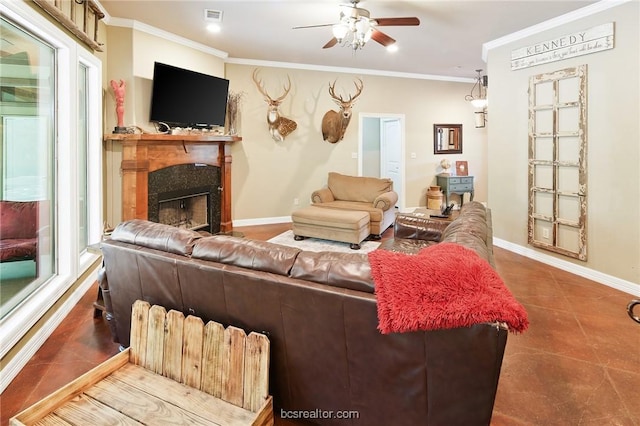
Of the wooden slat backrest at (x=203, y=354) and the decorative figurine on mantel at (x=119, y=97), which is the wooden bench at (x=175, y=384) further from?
the decorative figurine on mantel at (x=119, y=97)

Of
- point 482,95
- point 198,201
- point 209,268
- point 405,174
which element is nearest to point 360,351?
point 209,268

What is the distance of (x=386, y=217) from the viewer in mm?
5562

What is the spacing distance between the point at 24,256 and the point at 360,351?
286 cm

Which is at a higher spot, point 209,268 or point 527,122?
point 527,122

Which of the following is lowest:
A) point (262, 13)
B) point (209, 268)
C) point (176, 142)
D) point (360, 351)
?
point (360, 351)

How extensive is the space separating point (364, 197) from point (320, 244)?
4.27ft

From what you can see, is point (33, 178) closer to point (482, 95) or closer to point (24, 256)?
point (24, 256)

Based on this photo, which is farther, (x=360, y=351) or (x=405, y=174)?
(x=405, y=174)

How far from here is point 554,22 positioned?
406 centimetres

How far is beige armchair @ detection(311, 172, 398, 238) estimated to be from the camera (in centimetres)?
532

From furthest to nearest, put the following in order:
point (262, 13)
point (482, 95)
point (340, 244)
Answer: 1. point (482, 95)
2. point (340, 244)
3. point (262, 13)

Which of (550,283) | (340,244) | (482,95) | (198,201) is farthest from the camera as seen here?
(482,95)

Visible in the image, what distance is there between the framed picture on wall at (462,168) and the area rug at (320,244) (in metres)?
3.45

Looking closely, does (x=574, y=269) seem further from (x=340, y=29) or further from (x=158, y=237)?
(x=158, y=237)
